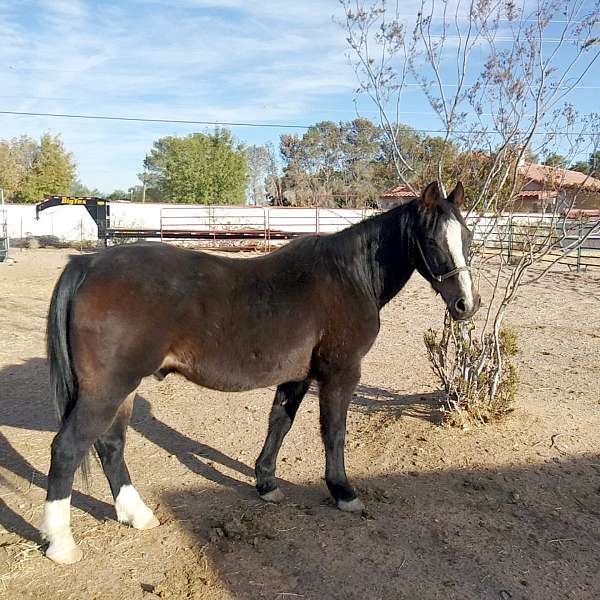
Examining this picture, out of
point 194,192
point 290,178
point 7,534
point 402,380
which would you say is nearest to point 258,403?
point 402,380

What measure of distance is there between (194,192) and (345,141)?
46.2 ft

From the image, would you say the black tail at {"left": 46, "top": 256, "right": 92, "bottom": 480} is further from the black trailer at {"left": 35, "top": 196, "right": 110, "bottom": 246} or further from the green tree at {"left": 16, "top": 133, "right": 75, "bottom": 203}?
the green tree at {"left": 16, "top": 133, "right": 75, "bottom": 203}

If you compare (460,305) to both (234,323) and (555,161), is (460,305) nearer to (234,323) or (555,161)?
(234,323)

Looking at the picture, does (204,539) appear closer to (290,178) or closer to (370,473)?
(370,473)

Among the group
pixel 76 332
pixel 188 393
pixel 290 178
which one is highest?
pixel 290 178

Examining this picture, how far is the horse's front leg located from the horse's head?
0.78 metres

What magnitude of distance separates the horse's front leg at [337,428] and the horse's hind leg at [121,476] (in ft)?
3.79

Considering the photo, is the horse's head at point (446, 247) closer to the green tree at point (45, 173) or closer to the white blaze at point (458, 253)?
the white blaze at point (458, 253)

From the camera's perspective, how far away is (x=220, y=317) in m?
3.08

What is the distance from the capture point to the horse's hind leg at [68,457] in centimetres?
285

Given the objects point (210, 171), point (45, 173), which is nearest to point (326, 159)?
point (210, 171)

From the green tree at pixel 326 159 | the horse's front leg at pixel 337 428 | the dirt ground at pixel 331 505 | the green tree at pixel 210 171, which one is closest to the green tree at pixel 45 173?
the green tree at pixel 210 171

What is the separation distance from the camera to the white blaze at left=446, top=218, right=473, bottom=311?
319 centimetres

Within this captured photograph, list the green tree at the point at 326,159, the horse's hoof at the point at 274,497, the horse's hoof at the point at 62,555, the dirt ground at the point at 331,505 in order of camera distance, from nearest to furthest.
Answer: the dirt ground at the point at 331,505
the horse's hoof at the point at 62,555
the horse's hoof at the point at 274,497
the green tree at the point at 326,159
